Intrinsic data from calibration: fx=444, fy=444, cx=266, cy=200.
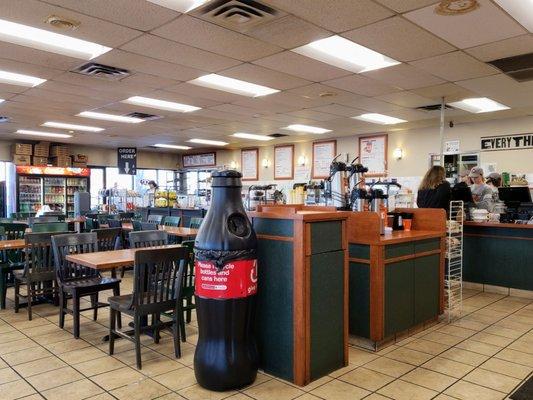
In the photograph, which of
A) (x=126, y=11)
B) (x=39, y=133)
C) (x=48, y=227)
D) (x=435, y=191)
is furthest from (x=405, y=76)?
(x=39, y=133)

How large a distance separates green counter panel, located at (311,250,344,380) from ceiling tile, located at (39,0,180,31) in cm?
229

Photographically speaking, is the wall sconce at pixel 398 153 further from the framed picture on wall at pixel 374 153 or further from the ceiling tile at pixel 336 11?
the ceiling tile at pixel 336 11

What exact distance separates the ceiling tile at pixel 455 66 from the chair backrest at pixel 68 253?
4057 millimetres

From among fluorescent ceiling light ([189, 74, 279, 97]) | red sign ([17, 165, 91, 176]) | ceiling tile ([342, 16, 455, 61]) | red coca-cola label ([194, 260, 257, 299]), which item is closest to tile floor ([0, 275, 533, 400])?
red coca-cola label ([194, 260, 257, 299])

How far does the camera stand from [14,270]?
540 centimetres

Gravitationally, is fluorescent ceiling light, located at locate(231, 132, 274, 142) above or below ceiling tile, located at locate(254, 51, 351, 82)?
below

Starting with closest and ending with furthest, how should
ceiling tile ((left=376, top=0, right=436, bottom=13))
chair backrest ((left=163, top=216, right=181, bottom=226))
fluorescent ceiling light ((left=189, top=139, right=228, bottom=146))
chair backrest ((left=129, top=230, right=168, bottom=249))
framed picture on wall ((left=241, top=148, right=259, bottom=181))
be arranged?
ceiling tile ((left=376, top=0, right=436, bottom=13))
chair backrest ((left=129, top=230, right=168, bottom=249))
chair backrest ((left=163, top=216, right=181, bottom=226))
fluorescent ceiling light ((left=189, top=139, right=228, bottom=146))
framed picture on wall ((left=241, top=148, right=259, bottom=181))

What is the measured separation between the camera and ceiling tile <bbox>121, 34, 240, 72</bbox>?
13.9 feet

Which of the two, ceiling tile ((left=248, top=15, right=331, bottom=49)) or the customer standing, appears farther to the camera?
the customer standing

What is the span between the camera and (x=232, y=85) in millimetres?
6031

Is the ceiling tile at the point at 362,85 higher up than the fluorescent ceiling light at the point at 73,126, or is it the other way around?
the fluorescent ceiling light at the point at 73,126

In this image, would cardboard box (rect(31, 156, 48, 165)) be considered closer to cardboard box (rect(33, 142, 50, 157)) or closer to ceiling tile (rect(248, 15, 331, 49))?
cardboard box (rect(33, 142, 50, 157))

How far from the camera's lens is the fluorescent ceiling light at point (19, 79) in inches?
215

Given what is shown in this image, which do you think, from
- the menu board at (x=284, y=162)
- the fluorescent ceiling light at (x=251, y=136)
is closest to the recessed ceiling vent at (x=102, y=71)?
the fluorescent ceiling light at (x=251, y=136)
